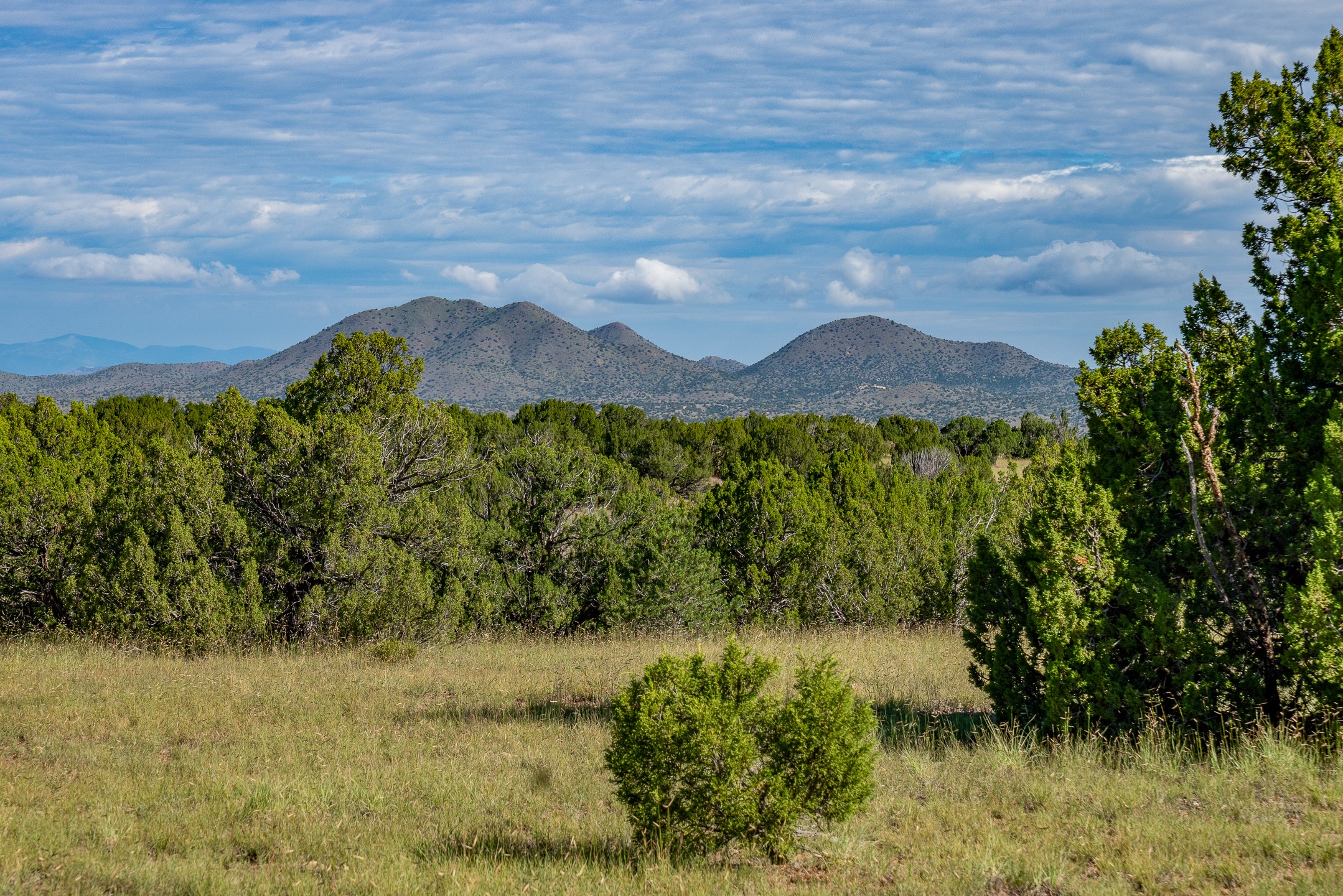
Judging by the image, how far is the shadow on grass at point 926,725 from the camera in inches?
320

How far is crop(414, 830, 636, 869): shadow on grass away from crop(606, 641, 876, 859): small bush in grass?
0.36 m

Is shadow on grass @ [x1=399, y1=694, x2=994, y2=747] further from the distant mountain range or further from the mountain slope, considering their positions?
the distant mountain range

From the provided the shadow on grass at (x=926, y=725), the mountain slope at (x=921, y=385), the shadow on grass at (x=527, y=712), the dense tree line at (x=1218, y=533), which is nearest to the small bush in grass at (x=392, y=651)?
the shadow on grass at (x=527, y=712)

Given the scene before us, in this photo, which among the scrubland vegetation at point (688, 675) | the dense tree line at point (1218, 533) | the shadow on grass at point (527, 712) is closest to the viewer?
the scrubland vegetation at point (688, 675)

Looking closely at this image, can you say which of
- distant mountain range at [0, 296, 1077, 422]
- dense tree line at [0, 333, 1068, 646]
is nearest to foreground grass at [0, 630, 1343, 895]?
dense tree line at [0, 333, 1068, 646]

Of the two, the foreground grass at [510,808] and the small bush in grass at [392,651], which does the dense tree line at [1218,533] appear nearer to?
the foreground grass at [510,808]

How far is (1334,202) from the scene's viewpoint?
24.7 feet

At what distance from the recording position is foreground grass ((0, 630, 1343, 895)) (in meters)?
4.91

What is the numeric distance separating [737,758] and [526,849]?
1730 millimetres

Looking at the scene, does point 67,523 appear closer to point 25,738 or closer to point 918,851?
point 25,738

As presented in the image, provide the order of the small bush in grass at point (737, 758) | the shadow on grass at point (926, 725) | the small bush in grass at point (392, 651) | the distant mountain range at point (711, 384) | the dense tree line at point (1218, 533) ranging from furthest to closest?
the distant mountain range at point (711, 384) < the small bush in grass at point (392, 651) < the shadow on grass at point (926, 725) < the dense tree line at point (1218, 533) < the small bush in grass at point (737, 758)

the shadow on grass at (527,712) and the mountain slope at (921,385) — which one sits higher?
the mountain slope at (921,385)

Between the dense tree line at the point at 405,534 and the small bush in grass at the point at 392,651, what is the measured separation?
4.49 ft

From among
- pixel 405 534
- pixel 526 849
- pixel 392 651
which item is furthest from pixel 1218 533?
pixel 405 534
